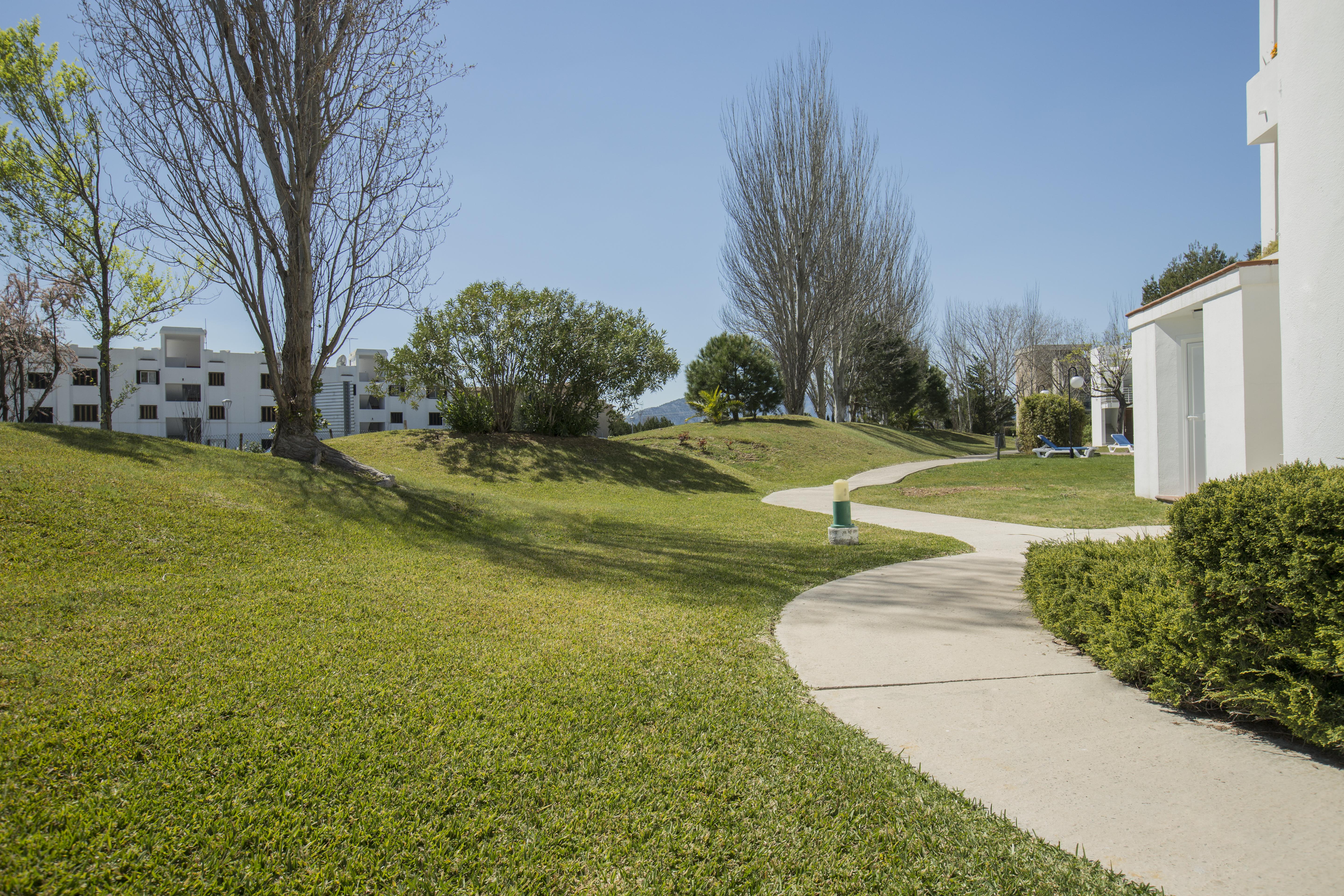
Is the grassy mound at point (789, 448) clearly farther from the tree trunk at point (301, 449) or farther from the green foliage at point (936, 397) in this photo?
the green foliage at point (936, 397)

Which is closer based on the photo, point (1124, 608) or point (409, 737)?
point (409, 737)

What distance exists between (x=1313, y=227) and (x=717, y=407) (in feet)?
83.6

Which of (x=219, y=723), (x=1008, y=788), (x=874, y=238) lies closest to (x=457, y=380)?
(x=219, y=723)

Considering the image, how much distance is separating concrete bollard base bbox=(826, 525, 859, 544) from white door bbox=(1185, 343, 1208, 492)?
6.18 metres

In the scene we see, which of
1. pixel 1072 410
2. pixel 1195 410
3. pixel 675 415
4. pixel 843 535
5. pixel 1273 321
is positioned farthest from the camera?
pixel 675 415

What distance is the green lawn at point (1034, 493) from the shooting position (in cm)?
1087

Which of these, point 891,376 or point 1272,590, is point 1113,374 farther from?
point 1272,590

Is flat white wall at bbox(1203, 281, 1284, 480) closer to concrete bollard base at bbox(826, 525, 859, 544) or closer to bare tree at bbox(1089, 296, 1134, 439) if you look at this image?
concrete bollard base at bbox(826, 525, 859, 544)

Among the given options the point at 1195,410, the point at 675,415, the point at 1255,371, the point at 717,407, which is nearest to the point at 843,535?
the point at 1255,371

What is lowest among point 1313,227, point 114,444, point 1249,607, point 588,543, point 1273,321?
point 588,543

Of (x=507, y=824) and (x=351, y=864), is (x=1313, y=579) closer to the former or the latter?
(x=507, y=824)

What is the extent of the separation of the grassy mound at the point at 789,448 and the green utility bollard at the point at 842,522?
11.2m

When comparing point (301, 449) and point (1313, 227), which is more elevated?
point (1313, 227)

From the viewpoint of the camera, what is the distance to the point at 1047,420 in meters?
28.9
